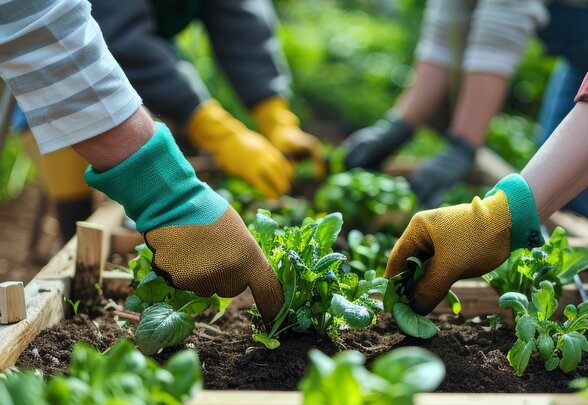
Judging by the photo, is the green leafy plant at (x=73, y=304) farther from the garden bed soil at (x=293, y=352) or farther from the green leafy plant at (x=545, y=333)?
the green leafy plant at (x=545, y=333)

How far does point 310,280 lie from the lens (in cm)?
141

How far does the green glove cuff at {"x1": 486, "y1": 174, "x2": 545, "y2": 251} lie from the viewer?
1.39 meters

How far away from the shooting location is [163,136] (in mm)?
1351

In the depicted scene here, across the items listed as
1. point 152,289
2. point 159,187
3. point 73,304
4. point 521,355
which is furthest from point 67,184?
point 521,355

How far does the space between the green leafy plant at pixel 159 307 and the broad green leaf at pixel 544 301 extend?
2.03ft

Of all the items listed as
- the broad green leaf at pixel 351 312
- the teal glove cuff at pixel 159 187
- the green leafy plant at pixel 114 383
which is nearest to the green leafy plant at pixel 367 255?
the broad green leaf at pixel 351 312

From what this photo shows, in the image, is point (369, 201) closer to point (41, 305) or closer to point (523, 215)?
point (523, 215)

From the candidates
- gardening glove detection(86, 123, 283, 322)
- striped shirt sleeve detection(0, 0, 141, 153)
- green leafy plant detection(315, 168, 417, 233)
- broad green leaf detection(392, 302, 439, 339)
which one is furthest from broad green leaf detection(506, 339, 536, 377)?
green leafy plant detection(315, 168, 417, 233)

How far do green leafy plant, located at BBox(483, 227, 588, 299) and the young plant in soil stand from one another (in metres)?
0.15

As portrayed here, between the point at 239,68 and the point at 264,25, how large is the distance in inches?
8.0

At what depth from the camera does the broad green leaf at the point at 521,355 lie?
4.43 feet

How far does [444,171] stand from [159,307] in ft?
5.18

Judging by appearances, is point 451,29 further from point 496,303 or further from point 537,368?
point 537,368

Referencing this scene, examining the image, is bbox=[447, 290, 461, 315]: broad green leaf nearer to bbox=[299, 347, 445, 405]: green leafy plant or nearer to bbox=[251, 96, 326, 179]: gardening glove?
bbox=[299, 347, 445, 405]: green leafy plant
